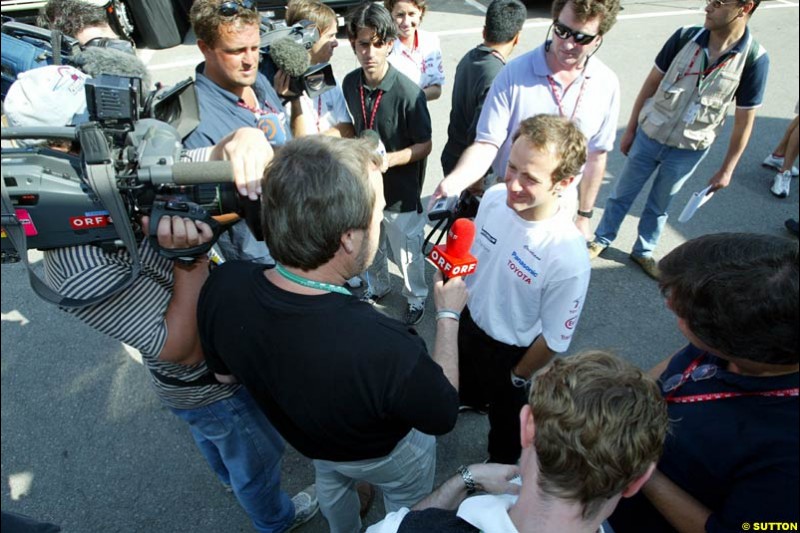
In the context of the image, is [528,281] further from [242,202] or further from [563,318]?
[242,202]

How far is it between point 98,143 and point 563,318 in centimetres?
167

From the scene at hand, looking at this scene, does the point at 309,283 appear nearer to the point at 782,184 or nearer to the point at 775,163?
the point at 782,184

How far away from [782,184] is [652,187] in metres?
2.16

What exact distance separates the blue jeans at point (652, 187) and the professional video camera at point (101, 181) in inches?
129

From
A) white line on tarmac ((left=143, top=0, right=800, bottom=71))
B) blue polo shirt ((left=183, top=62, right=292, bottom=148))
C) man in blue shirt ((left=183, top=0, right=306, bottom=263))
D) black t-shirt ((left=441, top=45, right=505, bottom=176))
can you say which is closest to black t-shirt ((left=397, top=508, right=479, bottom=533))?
man in blue shirt ((left=183, top=0, right=306, bottom=263))

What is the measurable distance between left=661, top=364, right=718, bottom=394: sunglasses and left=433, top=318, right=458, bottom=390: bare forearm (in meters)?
0.64

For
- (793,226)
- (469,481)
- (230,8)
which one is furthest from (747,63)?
(469,481)

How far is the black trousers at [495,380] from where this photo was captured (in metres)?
2.35

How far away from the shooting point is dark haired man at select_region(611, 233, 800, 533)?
3.86ft

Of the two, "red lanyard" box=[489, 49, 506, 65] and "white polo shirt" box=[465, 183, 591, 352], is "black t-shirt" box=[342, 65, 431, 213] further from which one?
"white polo shirt" box=[465, 183, 591, 352]

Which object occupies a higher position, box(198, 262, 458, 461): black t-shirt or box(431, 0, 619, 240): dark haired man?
box(431, 0, 619, 240): dark haired man

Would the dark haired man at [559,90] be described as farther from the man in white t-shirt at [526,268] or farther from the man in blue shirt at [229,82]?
the man in blue shirt at [229,82]

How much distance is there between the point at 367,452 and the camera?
1.56 m

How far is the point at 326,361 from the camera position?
1282mm
